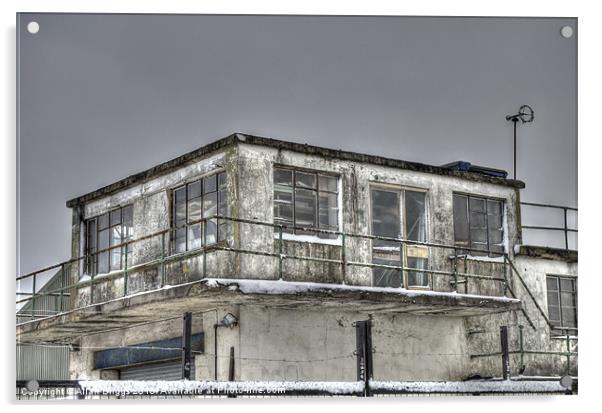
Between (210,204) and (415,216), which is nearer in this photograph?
(210,204)

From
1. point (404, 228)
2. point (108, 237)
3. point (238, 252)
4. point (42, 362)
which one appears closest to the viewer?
point (238, 252)

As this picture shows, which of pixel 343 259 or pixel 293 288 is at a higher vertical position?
pixel 343 259

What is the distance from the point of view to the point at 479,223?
16.1 m

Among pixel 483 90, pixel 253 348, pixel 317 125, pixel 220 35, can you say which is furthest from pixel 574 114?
pixel 253 348

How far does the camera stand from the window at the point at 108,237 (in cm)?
1606

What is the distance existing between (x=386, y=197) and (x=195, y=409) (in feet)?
17.5

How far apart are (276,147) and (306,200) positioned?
82cm

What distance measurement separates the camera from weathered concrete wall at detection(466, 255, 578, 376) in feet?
47.8

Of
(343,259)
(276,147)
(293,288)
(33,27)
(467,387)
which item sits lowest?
(467,387)

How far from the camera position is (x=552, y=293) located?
1583 cm

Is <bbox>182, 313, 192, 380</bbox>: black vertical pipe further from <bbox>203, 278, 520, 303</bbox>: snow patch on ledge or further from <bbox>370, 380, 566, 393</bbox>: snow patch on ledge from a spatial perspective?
<bbox>370, 380, 566, 393</bbox>: snow patch on ledge

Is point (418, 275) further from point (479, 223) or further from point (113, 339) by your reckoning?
point (113, 339)

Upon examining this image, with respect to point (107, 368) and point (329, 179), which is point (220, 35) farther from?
point (107, 368)

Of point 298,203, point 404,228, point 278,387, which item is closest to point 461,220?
point 404,228
